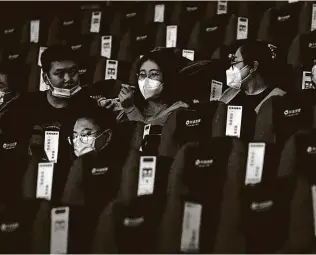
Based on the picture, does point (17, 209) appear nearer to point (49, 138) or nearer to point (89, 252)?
point (89, 252)

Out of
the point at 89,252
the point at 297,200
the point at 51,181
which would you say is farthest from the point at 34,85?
the point at 297,200

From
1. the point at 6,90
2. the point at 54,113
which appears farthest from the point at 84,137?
the point at 6,90

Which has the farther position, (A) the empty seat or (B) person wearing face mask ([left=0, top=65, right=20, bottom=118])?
(B) person wearing face mask ([left=0, top=65, right=20, bottom=118])

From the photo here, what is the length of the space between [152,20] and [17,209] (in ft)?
2.11

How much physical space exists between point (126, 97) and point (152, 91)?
0.15 feet

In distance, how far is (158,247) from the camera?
636mm

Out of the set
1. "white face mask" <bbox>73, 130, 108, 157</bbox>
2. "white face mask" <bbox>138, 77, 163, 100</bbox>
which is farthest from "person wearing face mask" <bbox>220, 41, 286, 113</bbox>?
"white face mask" <bbox>73, 130, 108, 157</bbox>

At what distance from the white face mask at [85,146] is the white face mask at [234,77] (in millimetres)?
218

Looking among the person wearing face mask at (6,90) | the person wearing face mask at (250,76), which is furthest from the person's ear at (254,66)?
the person wearing face mask at (6,90)

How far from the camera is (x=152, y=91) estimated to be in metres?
0.93

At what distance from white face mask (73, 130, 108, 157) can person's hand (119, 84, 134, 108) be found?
0.12 meters

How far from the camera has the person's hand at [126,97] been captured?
94 cm

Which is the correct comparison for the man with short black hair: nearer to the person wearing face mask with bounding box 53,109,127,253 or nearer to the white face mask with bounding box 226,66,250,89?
the person wearing face mask with bounding box 53,109,127,253

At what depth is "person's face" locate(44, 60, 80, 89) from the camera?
0.97m
